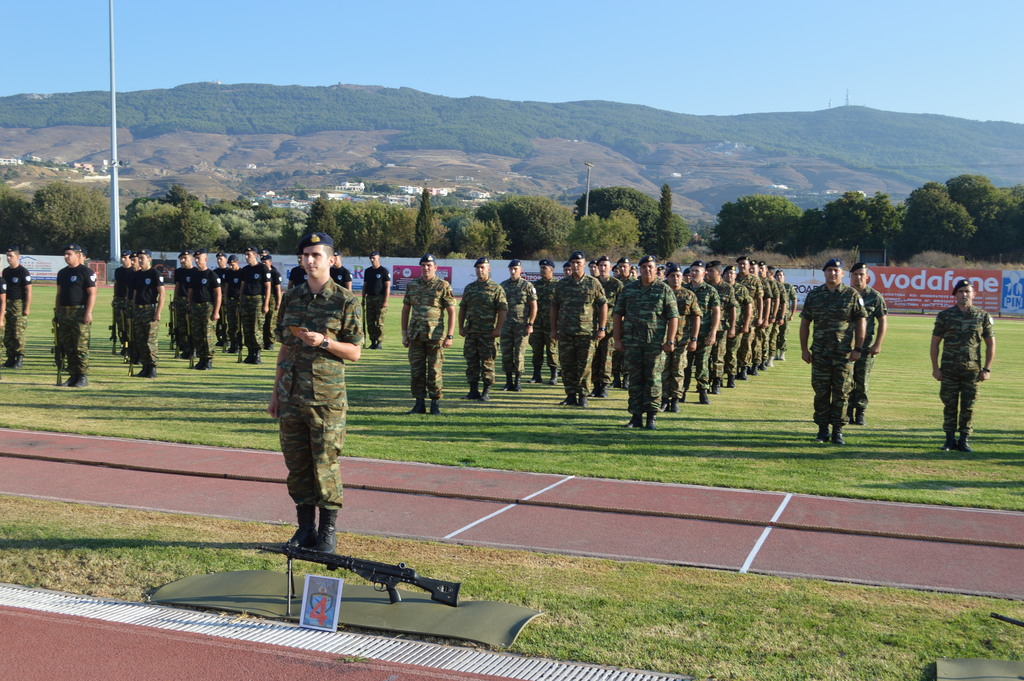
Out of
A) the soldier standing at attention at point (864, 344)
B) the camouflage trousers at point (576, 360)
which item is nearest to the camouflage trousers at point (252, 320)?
the camouflage trousers at point (576, 360)

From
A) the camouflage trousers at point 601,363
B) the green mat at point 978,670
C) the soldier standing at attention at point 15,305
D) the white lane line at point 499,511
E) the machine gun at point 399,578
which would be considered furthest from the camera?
the soldier standing at attention at point 15,305

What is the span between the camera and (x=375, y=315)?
2214 cm

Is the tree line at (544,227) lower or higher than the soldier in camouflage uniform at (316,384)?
higher

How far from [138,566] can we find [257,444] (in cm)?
420

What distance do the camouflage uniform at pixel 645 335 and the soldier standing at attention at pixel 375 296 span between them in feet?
34.2

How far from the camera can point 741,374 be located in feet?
61.8

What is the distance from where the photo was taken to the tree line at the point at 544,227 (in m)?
73.1

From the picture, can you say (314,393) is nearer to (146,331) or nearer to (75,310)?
(75,310)

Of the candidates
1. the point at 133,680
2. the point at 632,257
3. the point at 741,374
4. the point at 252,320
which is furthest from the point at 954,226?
the point at 133,680

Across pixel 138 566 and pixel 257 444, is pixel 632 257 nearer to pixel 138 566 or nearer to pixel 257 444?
pixel 257 444

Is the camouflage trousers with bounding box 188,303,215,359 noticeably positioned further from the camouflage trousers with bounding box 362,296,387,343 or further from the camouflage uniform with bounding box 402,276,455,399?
the camouflage uniform with bounding box 402,276,455,399

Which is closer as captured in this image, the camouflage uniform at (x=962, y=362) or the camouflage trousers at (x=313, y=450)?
the camouflage trousers at (x=313, y=450)

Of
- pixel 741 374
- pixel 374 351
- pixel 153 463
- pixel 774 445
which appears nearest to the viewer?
pixel 153 463

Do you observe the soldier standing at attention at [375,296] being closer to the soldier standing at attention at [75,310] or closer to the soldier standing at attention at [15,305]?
the soldier standing at attention at [15,305]
